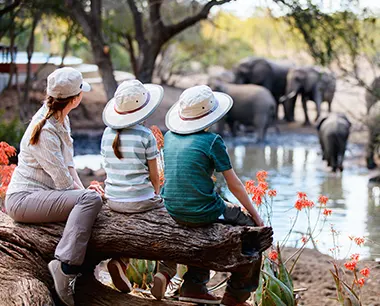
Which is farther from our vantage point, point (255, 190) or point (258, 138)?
point (258, 138)

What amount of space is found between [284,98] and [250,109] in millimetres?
4000

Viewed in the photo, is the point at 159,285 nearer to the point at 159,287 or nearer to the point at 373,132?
the point at 159,287

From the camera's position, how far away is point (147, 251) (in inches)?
182

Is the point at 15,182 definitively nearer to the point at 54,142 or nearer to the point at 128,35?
the point at 54,142

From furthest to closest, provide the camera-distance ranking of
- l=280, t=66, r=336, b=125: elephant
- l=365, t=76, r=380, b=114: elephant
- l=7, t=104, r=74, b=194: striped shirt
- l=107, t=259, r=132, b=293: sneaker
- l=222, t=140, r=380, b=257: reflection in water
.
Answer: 1. l=280, t=66, r=336, b=125: elephant
2. l=365, t=76, r=380, b=114: elephant
3. l=222, t=140, r=380, b=257: reflection in water
4. l=107, t=259, r=132, b=293: sneaker
5. l=7, t=104, r=74, b=194: striped shirt

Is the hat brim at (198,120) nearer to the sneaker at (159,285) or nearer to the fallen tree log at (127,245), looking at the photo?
the fallen tree log at (127,245)

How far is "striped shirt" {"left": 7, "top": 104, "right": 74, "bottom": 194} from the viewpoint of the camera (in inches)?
180

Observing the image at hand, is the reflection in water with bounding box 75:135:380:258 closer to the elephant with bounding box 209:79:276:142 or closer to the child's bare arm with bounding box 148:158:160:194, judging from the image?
the elephant with bounding box 209:79:276:142

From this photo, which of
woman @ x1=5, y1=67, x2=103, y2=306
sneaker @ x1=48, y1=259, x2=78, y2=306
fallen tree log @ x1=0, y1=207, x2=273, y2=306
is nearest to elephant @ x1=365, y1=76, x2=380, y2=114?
fallen tree log @ x1=0, y1=207, x2=273, y2=306

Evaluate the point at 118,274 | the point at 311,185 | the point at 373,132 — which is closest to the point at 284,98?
the point at 373,132

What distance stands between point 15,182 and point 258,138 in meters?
15.1

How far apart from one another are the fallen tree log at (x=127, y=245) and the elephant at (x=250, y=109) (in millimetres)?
15200

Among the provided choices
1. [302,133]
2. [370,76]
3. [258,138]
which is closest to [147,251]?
[258,138]

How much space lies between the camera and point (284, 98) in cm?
2417
